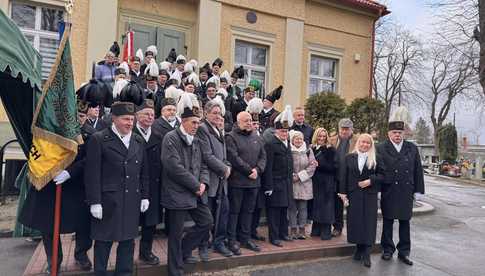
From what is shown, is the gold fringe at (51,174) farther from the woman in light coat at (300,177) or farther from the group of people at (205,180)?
the woman in light coat at (300,177)

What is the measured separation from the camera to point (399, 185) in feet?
19.5

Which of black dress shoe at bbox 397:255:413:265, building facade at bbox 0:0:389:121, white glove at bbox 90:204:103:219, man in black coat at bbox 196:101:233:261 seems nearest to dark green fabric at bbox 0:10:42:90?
white glove at bbox 90:204:103:219

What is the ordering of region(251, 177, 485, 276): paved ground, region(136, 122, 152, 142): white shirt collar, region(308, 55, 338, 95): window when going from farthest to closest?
region(308, 55, 338, 95): window < region(251, 177, 485, 276): paved ground < region(136, 122, 152, 142): white shirt collar

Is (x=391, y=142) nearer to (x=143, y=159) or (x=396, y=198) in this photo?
(x=396, y=198)

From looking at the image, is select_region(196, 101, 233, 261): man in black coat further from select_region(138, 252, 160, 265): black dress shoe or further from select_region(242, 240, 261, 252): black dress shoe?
select_region(138, 252, 160, 265): black dress shoe

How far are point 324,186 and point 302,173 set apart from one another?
1.64ft

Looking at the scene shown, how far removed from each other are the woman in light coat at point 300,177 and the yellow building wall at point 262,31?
6932 mm

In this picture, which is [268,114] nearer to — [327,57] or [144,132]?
[144,132]

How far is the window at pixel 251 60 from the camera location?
43.9 ft

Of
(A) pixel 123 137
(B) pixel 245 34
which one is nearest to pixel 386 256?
(A) pixel 123 137

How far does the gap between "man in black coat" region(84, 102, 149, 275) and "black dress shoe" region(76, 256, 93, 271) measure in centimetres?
62

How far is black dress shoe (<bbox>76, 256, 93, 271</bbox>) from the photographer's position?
4684 mm

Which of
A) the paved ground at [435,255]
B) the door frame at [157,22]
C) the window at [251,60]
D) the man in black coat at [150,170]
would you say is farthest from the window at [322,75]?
the man in black coat at [150,170]

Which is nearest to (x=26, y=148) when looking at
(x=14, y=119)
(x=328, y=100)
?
(x=14, y=119)
